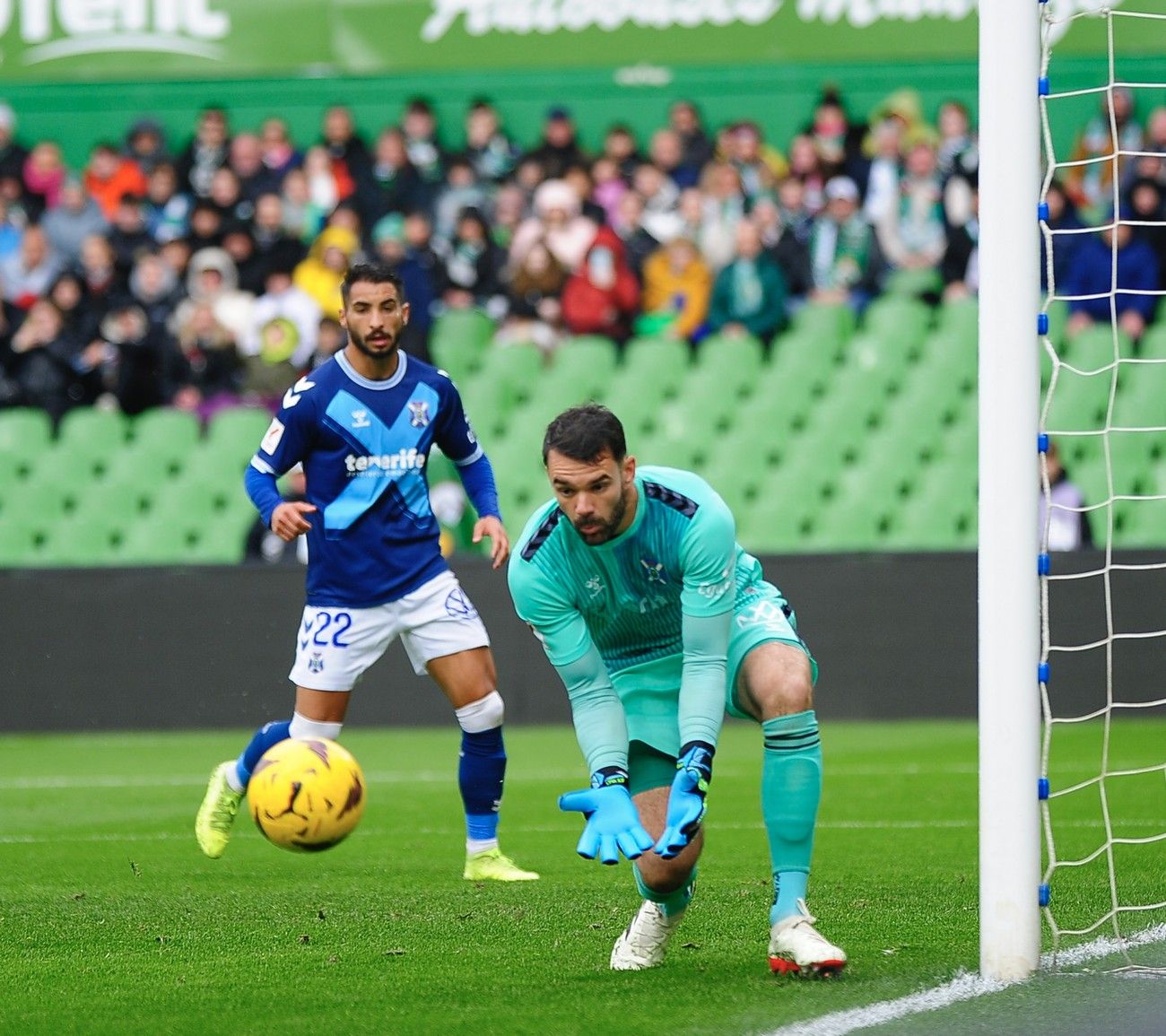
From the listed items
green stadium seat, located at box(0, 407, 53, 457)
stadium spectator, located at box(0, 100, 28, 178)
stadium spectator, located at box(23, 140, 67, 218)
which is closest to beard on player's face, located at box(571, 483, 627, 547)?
green stadium seat, located at box(0, 407, 53, 457)

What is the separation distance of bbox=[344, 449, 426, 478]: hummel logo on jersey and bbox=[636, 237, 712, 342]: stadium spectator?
7.07m

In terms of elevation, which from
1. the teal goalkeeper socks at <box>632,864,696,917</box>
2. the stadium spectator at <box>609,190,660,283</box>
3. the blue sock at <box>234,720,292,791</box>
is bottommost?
the teal goalkeeper socks at <box>632,864,696,917</box>

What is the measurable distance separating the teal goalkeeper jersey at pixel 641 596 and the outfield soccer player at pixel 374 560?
1738 mm

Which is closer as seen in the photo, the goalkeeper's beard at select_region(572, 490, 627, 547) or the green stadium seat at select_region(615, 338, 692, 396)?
the goalkeeper's beard at select_region(572, 490, 627, 547)

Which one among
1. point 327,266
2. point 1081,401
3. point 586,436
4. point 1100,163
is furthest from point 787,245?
point 586,436

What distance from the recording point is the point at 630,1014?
411 centimetres

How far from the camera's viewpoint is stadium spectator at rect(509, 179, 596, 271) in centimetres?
1334

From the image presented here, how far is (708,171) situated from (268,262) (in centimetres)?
328

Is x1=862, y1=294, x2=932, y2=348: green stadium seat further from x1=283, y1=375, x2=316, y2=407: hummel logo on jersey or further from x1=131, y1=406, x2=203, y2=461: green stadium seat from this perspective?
x1=283, y1=375, x2=316, y2=407: hummel logo on jersey

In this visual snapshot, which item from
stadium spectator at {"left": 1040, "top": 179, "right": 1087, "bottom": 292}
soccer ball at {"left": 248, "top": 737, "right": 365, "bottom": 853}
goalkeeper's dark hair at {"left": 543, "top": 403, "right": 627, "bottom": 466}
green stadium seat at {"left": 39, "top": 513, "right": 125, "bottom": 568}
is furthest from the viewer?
green stadium seat at {"left": 39, "top": 513, "right": 125, "bottom": 568}

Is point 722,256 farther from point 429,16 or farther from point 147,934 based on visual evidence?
point 147,934

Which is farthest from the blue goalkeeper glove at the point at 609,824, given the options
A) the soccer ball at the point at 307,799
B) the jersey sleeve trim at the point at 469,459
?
the jersey sleeve trim at the point at 469,459

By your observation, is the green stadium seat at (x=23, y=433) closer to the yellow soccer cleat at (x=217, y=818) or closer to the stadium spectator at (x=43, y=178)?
the stadium spectator at (x=43, y=178)

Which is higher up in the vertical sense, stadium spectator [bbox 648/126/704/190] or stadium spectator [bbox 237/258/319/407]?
stadium spectator [bbox 648/126/704/190]
